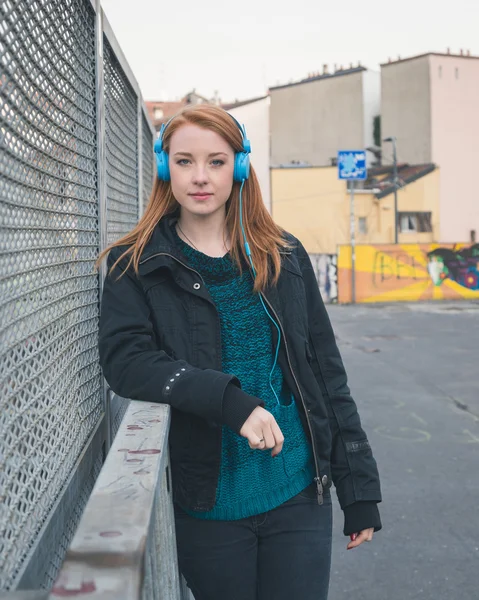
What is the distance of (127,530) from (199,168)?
129 centimetres

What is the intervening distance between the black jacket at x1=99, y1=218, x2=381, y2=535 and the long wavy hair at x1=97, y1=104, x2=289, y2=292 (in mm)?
33

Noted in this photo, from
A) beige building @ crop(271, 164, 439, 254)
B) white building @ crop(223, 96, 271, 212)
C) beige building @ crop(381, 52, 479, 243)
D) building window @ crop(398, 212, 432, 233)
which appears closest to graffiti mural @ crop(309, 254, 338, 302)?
beige building @ crop(271, 164, 439, 254)

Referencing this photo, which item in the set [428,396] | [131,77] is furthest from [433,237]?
[131,77]

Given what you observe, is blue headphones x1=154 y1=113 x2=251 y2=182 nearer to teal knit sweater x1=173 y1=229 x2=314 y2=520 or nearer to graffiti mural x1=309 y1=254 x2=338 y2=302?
teal knit sweater x1=173 y1=229 x2=314 y2=520

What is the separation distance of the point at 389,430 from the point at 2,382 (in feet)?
19.5

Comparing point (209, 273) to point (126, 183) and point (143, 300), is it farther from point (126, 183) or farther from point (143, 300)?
point (126, 183)

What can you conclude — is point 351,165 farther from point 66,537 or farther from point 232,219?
point 66,537

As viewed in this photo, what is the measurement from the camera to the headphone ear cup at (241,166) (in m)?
2.18

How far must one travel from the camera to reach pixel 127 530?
39.1 inches

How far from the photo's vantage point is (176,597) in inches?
70.0

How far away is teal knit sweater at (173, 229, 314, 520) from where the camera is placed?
Result: 2.06 meters

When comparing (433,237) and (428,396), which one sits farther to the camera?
(433,237)

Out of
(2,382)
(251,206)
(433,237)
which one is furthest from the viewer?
(433,237)

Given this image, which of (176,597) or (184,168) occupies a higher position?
(184,168)
